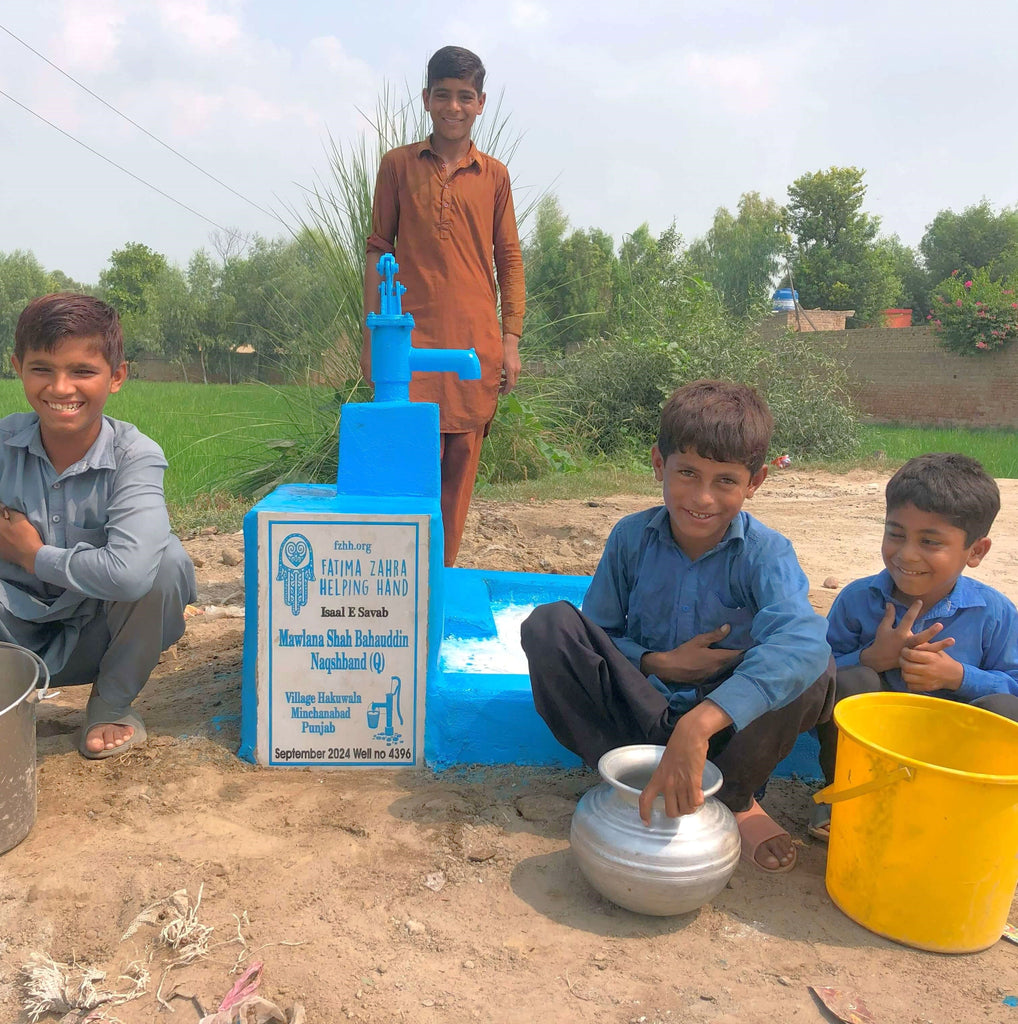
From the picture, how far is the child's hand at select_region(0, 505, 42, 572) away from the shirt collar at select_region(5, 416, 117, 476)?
14 cm

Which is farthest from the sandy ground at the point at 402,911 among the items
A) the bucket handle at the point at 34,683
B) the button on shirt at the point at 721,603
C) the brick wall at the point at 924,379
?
the brick wall at the point at 924,379

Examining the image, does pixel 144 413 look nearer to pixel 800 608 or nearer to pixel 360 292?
pixel 360 292

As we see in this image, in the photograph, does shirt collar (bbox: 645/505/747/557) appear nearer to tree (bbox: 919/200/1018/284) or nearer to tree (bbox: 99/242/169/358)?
tree (bbox: 919/200/1018/284)

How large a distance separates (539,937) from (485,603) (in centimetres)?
128

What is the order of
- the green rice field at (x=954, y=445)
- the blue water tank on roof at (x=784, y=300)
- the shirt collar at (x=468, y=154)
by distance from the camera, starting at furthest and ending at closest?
the blue water tank on roof at (x=784, y=300)
the green rice field at (x=954, y=445)
the shirt collar at (x=468, y=154)

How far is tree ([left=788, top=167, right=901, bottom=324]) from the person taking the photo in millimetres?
31500

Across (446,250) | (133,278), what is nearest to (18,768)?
(446,250)

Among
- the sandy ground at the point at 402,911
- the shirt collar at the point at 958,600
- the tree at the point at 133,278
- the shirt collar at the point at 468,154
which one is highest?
the tree at the point at 133,278

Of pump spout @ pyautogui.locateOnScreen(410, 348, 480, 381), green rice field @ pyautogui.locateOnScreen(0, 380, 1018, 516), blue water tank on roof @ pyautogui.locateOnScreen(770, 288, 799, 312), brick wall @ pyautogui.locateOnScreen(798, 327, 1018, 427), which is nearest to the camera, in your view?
pump spout @ pyautogui.locateOnScreen(410, 348, 480, 381)

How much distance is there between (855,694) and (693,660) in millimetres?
331

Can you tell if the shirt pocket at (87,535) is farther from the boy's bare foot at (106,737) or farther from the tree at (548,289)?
the tree at (548,289)

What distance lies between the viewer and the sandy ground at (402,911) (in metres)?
1.26

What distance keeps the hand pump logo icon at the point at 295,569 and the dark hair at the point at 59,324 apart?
591mm

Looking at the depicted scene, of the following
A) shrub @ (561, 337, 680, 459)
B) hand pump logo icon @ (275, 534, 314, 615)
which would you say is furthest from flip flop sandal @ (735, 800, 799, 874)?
shrub @ (561, 337, 680, 459)
